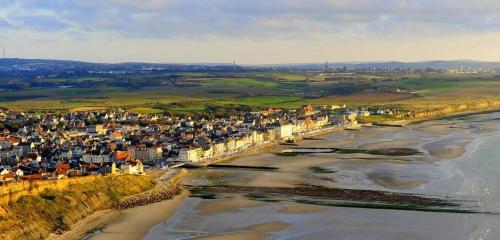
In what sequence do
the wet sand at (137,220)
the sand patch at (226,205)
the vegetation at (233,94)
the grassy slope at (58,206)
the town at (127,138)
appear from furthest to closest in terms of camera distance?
the vegetation at (233,94) < the town at (127,138) < the sand patch at (226,205) < the wet sand at (137,220) < the grassy slope at (58,206)

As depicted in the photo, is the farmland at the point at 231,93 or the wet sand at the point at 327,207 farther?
the farmland at the point at 231,93

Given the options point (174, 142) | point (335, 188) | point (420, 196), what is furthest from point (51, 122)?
point (420, 196)

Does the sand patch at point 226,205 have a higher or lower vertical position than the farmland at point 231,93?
higher

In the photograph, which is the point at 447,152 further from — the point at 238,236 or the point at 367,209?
the point at 238,236

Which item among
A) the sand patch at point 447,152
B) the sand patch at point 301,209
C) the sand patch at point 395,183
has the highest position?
the sand patch at point 301,209

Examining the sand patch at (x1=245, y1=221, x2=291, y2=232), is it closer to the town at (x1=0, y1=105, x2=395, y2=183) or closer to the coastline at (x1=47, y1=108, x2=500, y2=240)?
the coastline at (x1=47, y1=108, x2=500, y2=240)

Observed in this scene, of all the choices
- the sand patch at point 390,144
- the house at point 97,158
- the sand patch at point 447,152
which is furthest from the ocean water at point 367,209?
the house at point 97,158

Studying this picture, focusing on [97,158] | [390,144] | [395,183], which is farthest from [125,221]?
[390,144]

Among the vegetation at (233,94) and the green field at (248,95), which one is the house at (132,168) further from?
the green field at (248,95)
